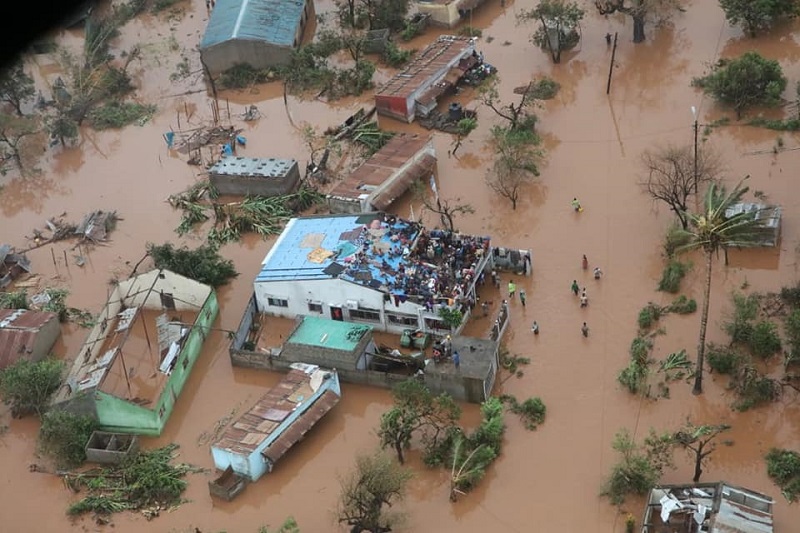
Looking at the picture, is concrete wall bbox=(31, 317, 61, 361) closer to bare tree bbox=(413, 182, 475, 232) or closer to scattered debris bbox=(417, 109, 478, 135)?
bare tree bbox=(413, 182, 475, 232)

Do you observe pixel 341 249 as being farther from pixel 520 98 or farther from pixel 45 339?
pixel 520 98

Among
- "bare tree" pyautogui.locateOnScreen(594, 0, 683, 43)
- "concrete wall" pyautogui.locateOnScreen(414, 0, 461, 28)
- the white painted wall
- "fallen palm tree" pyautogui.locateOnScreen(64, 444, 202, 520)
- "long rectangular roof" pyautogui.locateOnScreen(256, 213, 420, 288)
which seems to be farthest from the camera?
"concrete wall" pyautogui.locateOnScreen(414, 0, 461, 28)

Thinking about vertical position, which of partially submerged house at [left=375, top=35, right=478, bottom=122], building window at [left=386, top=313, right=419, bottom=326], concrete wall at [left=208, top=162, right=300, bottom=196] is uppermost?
partially submerged house at [left=375, top=35, right=478, bottom=122]

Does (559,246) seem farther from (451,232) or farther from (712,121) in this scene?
(712,121)

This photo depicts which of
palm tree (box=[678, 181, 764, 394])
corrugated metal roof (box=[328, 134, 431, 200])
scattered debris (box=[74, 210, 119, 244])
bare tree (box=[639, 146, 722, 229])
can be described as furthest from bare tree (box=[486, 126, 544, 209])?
scattered debris (box=[74, 210, 119, 244])

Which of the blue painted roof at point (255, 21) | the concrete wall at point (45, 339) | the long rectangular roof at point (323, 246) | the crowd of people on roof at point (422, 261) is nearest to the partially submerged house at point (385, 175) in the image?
the long rectangular roof at point (323, 246)

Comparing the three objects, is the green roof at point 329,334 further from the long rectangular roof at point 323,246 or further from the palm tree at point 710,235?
the palm tree at point 710,235

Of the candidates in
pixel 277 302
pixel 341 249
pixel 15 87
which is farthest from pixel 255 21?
pixel 277 302
